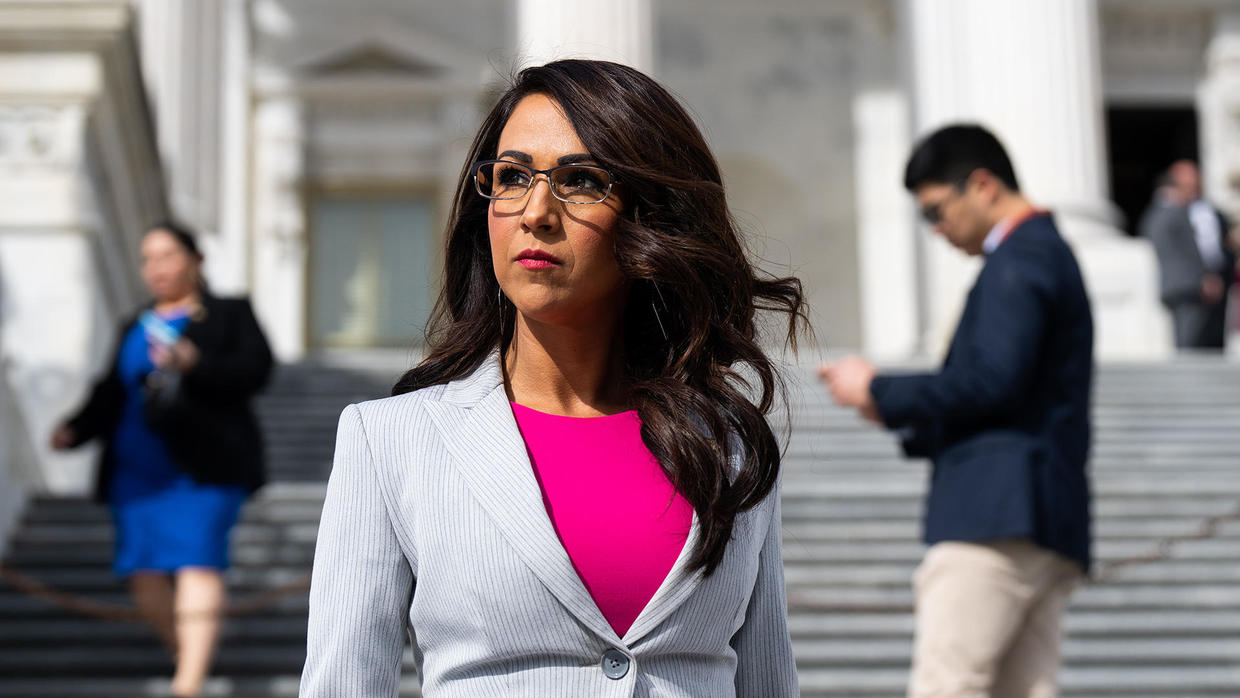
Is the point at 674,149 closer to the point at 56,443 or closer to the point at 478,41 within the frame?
the point at 56,443

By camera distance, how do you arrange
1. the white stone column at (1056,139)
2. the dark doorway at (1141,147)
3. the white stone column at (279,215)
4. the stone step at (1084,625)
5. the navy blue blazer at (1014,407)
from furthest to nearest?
the white stone column at (279,215), the dark doorway at (1141,147), the white stone column at (1056,139), the stone step at (1084,625), the navy blue blazer at (1014,407)

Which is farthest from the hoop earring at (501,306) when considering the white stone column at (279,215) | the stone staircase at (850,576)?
the white stone column at (279,215)

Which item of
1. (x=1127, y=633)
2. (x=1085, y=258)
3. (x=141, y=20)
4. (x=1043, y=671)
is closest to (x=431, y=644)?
(x=1043, y=671)

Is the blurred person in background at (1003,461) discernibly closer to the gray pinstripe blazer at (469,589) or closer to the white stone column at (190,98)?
the gray pinstripe blazer at (469,589)

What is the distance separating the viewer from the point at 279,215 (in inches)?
867

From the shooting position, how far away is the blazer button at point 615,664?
1969 millimetres

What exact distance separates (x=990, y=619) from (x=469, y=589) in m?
2.36

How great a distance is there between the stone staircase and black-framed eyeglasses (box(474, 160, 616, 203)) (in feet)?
13.1

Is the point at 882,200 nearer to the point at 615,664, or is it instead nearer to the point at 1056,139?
the point at 1056,139

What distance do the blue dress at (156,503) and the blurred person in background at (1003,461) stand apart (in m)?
2.72

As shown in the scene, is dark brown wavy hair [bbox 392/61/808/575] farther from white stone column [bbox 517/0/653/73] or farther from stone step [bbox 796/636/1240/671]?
white stone column [bbox 517/0/653/73]

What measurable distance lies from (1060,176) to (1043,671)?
40.6 feet

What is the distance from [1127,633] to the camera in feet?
23.2

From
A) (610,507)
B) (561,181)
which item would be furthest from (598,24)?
(610,507)
